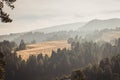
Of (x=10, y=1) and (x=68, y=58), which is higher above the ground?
(x=10, y=1)

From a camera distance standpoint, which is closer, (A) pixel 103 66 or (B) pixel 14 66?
(A) pixel 103 66

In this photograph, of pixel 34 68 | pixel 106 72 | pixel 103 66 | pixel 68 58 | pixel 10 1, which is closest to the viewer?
pixel 10 1

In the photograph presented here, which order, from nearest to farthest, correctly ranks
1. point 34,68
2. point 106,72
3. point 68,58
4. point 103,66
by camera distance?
1. point 106,72
2. point 103,66
3. point 34,68
4. point 68,58

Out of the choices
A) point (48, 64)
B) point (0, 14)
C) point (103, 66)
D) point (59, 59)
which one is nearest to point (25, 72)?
point (48, 64)

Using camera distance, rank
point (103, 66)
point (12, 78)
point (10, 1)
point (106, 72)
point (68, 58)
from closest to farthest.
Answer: point (10, 1)
point (106, 72)
point (103, 66)
point (12, 78)
point (68, 58)

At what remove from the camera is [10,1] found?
67.8 feet

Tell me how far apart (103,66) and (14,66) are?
69.7 metres

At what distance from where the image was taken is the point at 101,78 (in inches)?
5084

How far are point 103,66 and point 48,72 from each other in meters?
50.7

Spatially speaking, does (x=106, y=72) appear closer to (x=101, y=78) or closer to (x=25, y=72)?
(x=101, y=78)

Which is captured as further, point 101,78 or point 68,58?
point 68,58

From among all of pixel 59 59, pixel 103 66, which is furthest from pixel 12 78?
pixel 103 66

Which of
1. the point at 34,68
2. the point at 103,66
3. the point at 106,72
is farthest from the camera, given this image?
the point at 34,68

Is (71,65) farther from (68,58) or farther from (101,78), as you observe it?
(101,78)
